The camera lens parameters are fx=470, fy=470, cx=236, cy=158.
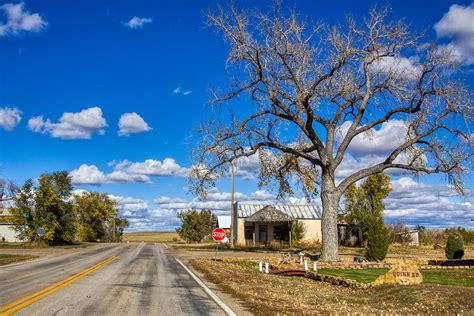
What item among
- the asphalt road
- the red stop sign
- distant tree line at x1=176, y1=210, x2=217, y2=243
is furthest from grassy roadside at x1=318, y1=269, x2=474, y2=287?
distant tree line at x1=176, y1=210, x2=217, y2=243

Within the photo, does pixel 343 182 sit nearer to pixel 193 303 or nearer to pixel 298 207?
pixel 193 303

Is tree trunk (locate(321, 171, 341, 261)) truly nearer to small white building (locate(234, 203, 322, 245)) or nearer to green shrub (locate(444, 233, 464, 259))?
green shrub (locate(444, 233, 464, 259))

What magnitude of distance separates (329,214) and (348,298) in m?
13.9

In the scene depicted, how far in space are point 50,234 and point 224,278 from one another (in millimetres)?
41138

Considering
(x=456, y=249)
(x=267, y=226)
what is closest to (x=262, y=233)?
(x=267, y=226)

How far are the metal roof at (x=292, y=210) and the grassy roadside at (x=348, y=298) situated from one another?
42284 mm

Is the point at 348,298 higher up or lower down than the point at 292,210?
lower down

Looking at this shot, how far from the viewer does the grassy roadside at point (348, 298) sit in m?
10.1

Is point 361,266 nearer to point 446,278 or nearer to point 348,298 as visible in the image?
point 446,278

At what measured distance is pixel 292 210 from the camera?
60000 millimetres

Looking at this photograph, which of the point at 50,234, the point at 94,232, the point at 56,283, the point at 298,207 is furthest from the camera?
the point at 94,232

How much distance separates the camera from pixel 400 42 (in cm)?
2645

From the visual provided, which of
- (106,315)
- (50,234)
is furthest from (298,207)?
(106,315)

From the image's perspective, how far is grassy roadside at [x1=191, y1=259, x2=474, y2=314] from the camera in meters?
10.1
